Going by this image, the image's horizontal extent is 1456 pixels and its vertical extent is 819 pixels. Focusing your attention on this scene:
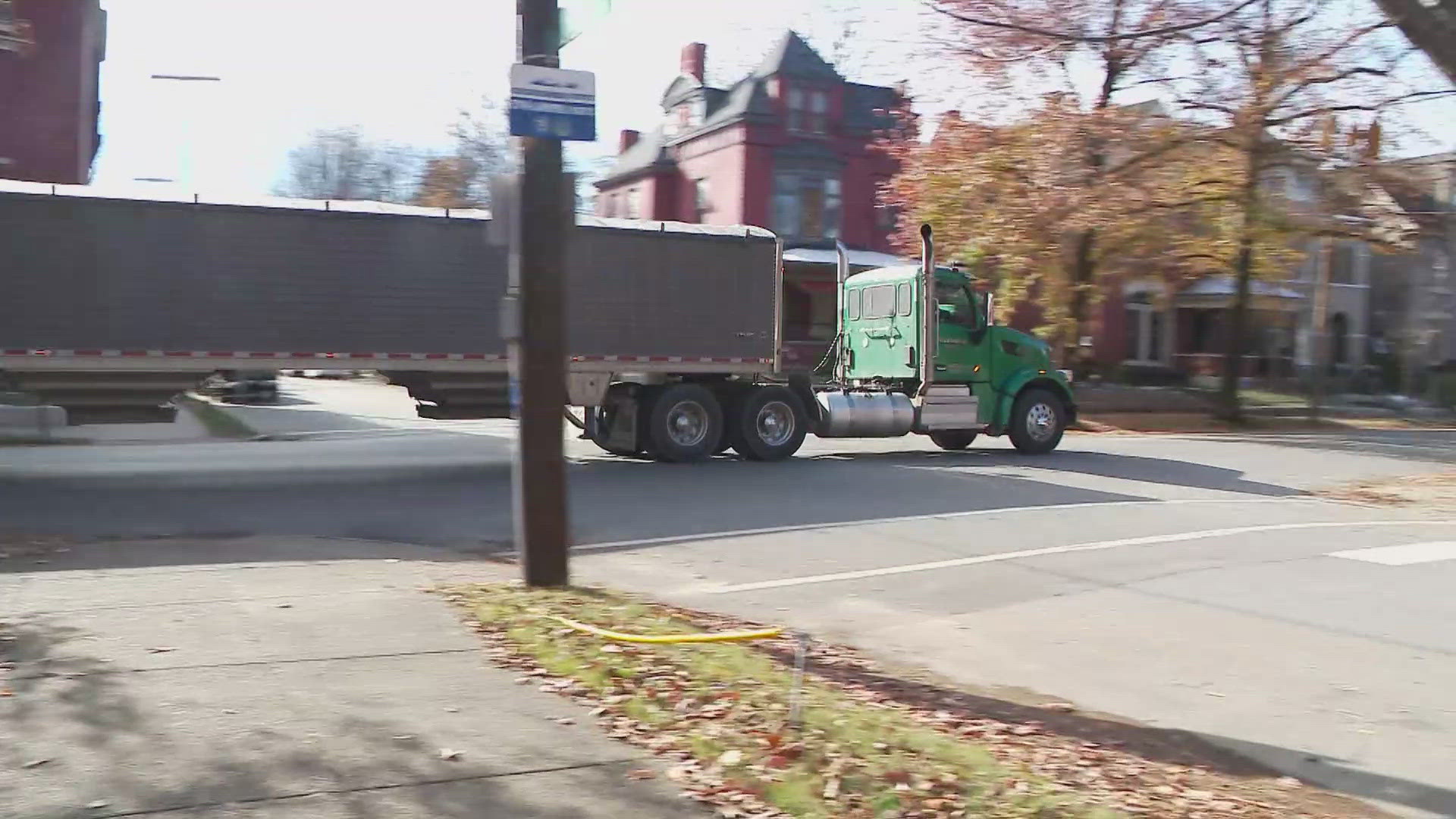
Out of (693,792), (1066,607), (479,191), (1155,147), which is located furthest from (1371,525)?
(479,191)

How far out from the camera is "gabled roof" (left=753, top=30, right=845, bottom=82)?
130 feet

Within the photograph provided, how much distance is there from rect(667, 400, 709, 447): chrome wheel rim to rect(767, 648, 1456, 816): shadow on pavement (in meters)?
11.2

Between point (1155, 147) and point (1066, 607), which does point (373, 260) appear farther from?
point (1155, 147)

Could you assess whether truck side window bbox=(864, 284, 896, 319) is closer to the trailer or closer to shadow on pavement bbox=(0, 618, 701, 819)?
the trailer

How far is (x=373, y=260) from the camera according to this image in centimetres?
1589

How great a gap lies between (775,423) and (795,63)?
2390 centimetres

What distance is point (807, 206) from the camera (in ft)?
131

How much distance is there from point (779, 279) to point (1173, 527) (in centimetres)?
752

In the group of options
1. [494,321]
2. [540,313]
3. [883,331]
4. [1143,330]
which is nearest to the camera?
[540,313]

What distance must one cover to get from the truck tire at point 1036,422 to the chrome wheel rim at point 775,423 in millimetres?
3824

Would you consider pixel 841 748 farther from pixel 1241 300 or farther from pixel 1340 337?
pixel 1340 337

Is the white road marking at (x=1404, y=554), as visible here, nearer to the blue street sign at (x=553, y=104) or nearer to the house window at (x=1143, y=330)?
the blue street sign at (x=553, y=104)

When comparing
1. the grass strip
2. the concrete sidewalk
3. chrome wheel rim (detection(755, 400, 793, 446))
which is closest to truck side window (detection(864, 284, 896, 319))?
chrome wheel rim (detection(755, 400, 793, 446))

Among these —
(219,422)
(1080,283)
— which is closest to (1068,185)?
(1080,283)
